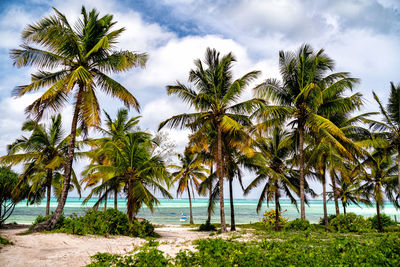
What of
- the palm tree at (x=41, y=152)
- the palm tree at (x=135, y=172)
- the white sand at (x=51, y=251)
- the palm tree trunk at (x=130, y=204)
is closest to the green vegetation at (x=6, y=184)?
the palm tree at (x=41, y=152)

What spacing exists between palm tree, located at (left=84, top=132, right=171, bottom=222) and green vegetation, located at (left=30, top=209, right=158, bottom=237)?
0.74m

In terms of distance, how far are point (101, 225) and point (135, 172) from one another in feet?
10.9

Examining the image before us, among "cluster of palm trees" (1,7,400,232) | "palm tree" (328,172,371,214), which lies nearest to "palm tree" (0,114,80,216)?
"cluster of palm trees" (1,7,400,232)

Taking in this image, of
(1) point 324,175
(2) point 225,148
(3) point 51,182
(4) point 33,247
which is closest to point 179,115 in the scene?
(2) point 225,148

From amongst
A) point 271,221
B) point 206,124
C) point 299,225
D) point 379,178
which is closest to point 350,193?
point 379,178

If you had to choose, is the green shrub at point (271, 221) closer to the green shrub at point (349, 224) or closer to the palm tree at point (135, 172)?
the green shrub at point (349, 224)

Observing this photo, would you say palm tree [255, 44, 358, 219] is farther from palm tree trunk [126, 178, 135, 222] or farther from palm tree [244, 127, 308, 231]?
palm tree trunk [126, 178, 135, 222]

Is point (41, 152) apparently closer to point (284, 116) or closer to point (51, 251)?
point (51, 251)

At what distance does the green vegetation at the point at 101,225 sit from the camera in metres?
11.0

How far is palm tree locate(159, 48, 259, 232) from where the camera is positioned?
47.3ft

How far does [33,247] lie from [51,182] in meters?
10.6

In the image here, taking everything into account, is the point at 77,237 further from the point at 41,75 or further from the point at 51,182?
the point at 51,182

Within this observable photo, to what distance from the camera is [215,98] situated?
14867 mm

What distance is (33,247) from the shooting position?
7.88 m
